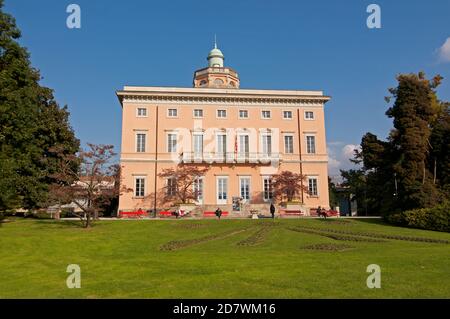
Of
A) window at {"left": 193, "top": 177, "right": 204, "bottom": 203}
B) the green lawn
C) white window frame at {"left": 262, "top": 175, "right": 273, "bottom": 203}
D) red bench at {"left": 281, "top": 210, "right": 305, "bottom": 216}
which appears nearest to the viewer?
the green lawn

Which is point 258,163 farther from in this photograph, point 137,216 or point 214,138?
point 137,216

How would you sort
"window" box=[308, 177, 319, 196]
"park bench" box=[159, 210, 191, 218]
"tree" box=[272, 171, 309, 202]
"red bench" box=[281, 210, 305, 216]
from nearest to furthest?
"park bench" box=[159, 210, 191, 218]
"red bench" box=[281, 210, 305, 216]
"tree" box=[272, 171, 309, 202]
"window" box=[308, 177, 319, 196]

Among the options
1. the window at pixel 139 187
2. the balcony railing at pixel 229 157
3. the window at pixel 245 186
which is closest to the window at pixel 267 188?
the window at pixel 245 186

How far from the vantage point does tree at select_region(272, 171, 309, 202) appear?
32.5 meters

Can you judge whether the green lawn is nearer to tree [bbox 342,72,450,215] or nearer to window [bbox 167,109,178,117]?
tree [bbox 342,72,450,215]

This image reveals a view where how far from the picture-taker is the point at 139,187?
33.4 m

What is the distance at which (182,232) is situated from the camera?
64.0ft

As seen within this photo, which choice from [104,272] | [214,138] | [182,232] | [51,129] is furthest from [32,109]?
[104,272]

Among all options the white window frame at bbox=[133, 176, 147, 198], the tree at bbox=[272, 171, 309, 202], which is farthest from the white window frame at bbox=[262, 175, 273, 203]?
the white window frame at bbox=[133, 176, 147, 198]

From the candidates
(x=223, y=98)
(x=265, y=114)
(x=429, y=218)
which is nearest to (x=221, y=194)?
(x=265, y=114)

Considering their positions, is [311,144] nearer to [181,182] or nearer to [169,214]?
[181,182]

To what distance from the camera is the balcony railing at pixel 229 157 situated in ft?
111

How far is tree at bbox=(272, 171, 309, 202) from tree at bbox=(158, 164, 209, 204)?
645cm
